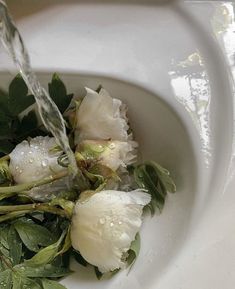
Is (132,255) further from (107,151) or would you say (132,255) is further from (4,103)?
(4,103)

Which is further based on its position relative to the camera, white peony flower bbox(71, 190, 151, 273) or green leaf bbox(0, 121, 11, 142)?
green leaf bbox(0, 121, 11, 142)

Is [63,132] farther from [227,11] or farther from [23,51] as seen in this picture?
[227,11]

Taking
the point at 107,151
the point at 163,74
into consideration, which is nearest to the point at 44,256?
the point at 107,151

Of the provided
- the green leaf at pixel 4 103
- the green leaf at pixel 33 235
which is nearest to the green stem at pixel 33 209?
the green leaf at pixel 33 235

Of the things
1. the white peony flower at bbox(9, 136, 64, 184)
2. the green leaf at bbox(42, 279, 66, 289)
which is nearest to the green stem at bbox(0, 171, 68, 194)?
the white peony flower at bbox(9, 136, 64, 184)

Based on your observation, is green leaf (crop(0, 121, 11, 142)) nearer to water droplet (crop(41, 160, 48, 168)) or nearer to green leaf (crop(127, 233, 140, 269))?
water droplet (crop(41, 160, 48, 168))

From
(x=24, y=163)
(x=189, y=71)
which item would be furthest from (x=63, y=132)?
(x=189, y=71)

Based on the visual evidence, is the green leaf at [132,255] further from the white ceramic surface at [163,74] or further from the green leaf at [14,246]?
the green leaf at [14,246]
